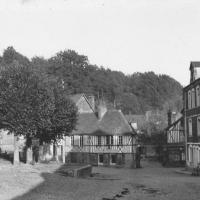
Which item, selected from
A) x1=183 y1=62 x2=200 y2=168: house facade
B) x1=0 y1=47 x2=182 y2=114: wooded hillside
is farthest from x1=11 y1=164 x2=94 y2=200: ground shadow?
x1=0 y1=47 x2=182 y2=114: wooded hillside

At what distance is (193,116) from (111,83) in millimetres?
59640

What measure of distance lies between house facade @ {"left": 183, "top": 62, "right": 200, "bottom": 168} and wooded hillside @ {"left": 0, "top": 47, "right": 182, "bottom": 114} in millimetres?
32427

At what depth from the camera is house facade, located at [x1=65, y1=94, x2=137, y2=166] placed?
2093 inches

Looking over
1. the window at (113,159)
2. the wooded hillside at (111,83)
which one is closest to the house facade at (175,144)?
the window at (113,159)

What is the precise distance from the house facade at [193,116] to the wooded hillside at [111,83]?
106 ft

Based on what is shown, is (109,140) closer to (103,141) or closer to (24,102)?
(103,141)

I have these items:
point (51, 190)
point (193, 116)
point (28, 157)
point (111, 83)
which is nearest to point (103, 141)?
point (28, 157)

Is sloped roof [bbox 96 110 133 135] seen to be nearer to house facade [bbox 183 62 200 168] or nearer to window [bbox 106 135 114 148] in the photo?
window [bbox 106 135 114 148]

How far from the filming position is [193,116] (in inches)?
1629

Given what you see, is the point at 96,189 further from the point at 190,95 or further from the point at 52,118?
the point at 190,95

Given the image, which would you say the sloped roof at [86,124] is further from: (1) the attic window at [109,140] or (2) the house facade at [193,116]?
(2) the house facade at [193,116]

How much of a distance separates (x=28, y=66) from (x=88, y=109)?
982 inches

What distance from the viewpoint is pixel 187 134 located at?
4331cm

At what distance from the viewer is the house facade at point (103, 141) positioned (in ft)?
174
